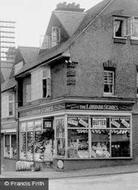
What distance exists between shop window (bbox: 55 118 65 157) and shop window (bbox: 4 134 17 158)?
33.1 ft

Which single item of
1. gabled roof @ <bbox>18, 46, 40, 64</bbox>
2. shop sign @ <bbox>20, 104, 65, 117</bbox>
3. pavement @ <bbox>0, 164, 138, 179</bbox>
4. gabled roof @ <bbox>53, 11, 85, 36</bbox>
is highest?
gabled roof @ <bbox>53, 11, 85, 36</bbox>

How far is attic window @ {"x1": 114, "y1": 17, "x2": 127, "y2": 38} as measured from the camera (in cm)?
2906

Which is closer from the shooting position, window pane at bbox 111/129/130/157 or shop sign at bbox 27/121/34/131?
window pane at bbox 111/129/130/157

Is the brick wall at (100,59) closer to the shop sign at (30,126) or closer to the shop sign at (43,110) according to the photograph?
the shop sign at (43,110)

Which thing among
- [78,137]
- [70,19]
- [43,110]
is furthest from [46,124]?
[70,19]

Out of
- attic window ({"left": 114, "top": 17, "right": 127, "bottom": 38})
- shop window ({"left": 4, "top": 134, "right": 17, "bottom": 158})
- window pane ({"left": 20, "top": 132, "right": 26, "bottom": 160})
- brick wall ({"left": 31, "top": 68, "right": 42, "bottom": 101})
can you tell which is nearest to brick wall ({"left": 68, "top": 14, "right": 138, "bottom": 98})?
attic window ({"left": 114, "top": 17, "right": 127, "bottom": 38})

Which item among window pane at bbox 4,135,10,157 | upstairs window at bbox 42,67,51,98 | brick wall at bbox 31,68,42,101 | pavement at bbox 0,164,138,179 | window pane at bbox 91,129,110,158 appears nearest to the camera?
pavement at bbox 0,164,138,179

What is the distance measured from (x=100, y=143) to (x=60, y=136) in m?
2.29

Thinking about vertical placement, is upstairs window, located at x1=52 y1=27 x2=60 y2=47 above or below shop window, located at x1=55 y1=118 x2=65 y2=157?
above

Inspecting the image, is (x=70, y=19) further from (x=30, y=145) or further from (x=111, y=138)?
(x=30, y=145)

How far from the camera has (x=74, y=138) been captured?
2719cm

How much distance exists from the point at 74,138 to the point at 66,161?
1368 mm

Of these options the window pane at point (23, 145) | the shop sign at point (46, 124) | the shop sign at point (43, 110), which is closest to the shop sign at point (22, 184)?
the shop sign at point (43, 110)

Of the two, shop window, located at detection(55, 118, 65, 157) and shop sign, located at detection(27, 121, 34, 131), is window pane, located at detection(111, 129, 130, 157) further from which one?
shop sign, located at detection(27, 121, 34, 131)
